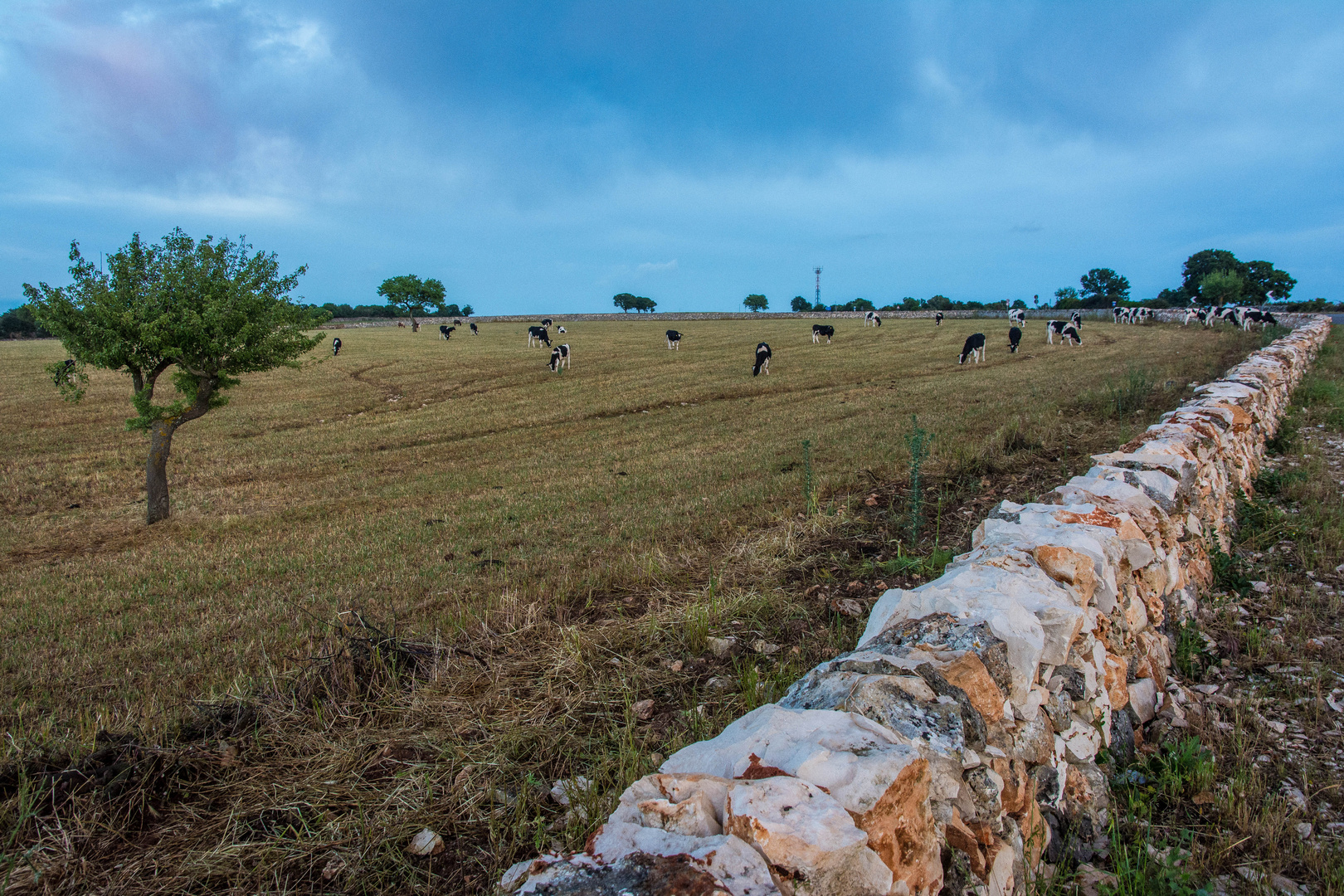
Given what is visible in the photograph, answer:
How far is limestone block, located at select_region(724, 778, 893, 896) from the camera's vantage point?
5.92ft

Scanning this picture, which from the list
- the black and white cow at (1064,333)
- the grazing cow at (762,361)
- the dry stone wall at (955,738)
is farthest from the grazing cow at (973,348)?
the dry stone wall at (955,738)

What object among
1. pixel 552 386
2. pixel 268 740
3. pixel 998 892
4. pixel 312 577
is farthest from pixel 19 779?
pixel 552 386

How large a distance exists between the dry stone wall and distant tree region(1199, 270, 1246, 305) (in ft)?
350

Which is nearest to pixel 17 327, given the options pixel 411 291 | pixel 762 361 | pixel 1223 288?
pixel 411 291

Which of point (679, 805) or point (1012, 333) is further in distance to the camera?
point (1012, 333)

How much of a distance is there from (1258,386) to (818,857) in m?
12.4

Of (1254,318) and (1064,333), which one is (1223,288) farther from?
(1064,333)

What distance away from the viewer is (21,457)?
15.2 meters

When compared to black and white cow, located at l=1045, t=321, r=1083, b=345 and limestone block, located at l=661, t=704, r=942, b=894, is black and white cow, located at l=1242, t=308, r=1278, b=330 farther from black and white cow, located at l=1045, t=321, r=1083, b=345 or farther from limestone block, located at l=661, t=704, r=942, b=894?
limestone block, located at l=661, t=704, r=942, b=894

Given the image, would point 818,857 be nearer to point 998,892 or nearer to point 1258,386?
point 998,892

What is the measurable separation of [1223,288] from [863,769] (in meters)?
113

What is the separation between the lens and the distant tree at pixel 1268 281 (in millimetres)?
95750

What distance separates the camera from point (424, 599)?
6516mm

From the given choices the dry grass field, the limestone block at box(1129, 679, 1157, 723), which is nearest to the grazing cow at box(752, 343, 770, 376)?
the dry grass field
